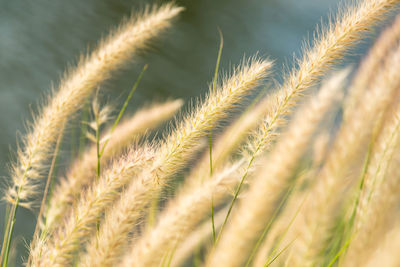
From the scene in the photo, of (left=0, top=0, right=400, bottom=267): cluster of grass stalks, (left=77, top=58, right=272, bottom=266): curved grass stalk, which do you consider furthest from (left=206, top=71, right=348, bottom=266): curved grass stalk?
(left=77, top=58, right=272, bottom=266): curved grass stalk

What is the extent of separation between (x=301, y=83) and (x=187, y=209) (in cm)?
30

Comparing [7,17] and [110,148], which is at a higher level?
[110,148]

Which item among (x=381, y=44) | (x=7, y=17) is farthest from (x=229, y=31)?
(x=381, y=44)

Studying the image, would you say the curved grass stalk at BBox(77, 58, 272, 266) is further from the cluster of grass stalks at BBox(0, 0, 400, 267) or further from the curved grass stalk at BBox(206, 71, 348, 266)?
the curved grass stalk at BBox(206, 71, 348, 266)

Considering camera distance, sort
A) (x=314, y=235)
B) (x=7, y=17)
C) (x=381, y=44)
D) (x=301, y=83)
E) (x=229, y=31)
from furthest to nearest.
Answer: (x=229, y=31), (x=7, y=17), (x=381, y=44), (x=301, y=83), (x=314, y=235)

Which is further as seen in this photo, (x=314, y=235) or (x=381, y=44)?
(x=381, y=44)

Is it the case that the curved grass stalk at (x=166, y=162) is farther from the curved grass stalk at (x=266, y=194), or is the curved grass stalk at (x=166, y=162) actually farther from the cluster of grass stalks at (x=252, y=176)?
the curved grass stalk at (x=266, y=194)

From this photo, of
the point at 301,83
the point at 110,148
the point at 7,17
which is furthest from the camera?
the point at 7,17

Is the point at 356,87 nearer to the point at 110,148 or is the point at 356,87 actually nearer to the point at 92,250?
the point at 110,148

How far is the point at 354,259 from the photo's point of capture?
0.59 metres

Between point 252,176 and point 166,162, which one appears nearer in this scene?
point 166,162

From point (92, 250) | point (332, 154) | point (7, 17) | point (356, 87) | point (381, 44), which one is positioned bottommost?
point (7, 17)

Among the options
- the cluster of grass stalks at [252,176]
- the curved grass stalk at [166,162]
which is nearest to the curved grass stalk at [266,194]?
the cluster of grass stalks at [252,176]

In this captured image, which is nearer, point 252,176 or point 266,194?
point 266,194
